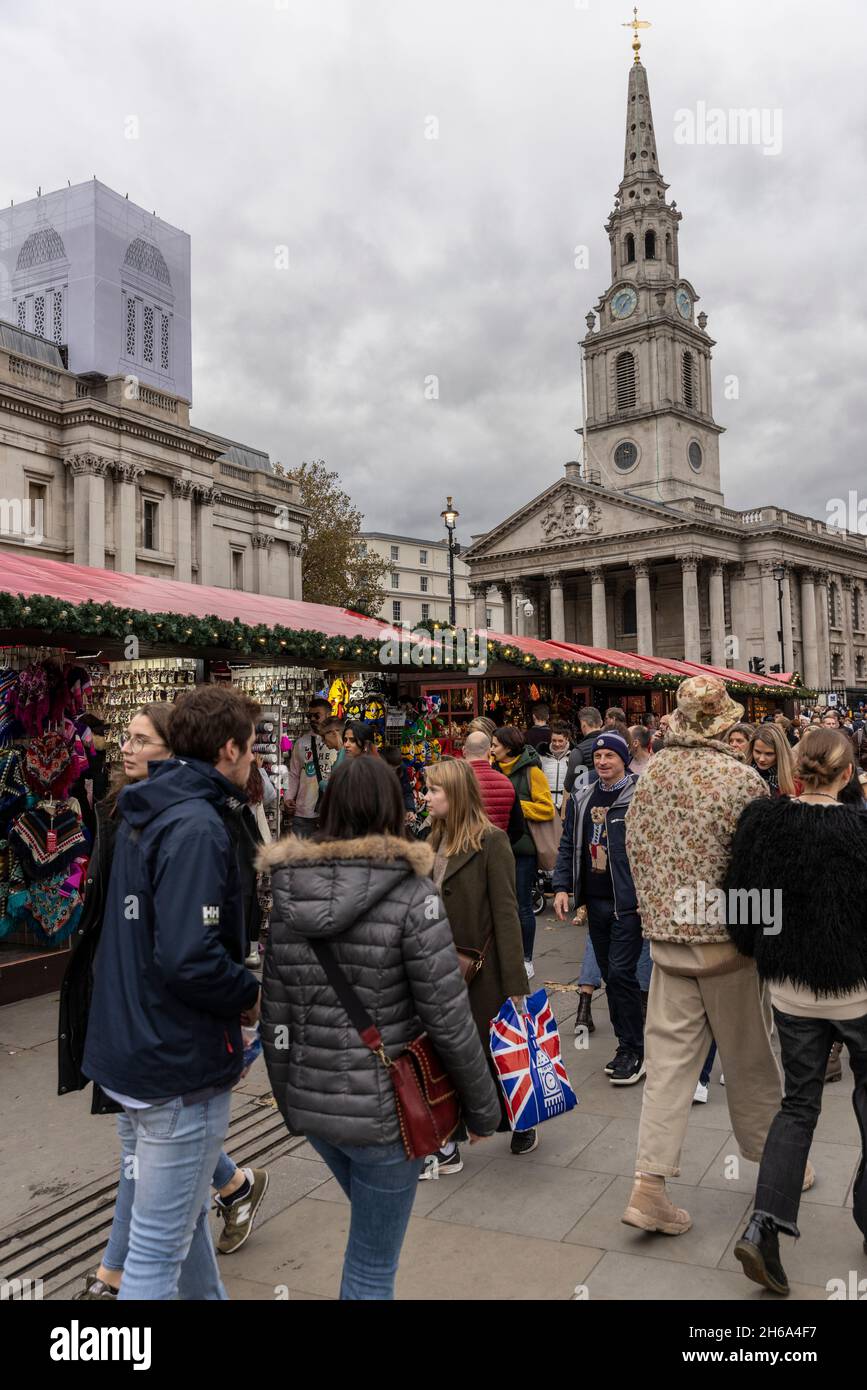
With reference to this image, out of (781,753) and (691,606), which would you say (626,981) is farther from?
(691,606)

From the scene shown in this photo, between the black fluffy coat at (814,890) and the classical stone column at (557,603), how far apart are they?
64.9m

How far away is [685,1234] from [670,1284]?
426 mm

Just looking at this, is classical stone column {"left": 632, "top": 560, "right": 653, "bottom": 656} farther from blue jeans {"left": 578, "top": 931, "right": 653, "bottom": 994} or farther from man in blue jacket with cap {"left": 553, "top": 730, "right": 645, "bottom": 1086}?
man in blue jacket with cap {"left": 553, "top": 730, "right": 645, "bottom": 1086}

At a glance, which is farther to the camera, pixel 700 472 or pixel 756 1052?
pixel 700 472

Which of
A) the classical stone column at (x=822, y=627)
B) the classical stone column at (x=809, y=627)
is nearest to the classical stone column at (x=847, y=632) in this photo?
the classical stone column at (x=822, y=627)

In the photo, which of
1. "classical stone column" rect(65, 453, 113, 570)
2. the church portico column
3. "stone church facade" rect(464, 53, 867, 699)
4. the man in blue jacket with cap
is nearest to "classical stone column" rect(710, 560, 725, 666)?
"stone church facade" rect(464, 53, 867, 699)

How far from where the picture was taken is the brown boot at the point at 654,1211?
400 cm

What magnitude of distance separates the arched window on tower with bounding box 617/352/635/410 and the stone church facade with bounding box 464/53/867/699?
15cm

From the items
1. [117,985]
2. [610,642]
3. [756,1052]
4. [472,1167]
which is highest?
[610,642]

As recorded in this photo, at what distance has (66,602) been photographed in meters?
8.19

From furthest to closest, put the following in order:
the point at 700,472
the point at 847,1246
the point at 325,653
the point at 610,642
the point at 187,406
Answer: the point at 700,472 → the point at 610,642 → the point at 187,406 → the point at 325,653 → the point at 847,1246
